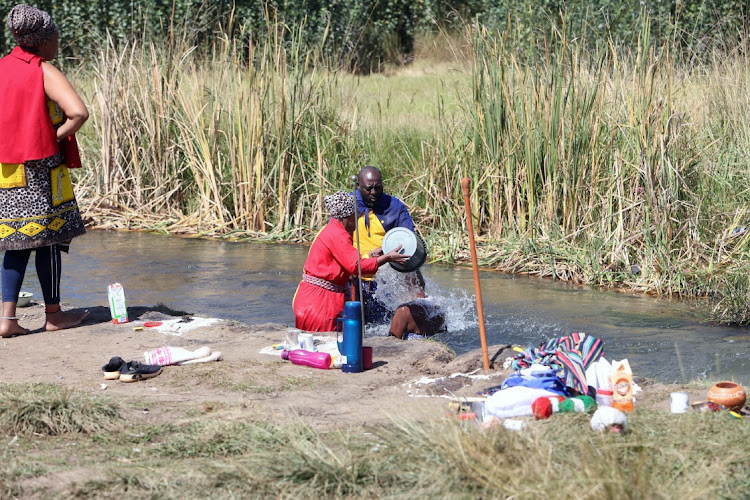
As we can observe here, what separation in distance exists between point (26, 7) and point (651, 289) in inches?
223

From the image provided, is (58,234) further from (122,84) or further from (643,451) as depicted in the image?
(122,84)

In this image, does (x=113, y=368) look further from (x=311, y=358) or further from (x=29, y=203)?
(x=29, y=203)

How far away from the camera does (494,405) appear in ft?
14.8

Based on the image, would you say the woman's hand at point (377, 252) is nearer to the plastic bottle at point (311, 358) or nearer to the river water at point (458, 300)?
the river water at point (458, 300)

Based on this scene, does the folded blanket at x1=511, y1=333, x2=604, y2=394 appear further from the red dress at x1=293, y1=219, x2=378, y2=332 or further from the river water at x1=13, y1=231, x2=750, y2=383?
the red dress at x1=293, y1=219, x2=378, y2=332

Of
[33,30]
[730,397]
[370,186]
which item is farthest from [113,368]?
[730,397]

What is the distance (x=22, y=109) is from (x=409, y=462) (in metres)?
3.76

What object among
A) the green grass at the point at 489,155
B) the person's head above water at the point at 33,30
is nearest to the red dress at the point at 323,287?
the person's head above water at the point at 33,30

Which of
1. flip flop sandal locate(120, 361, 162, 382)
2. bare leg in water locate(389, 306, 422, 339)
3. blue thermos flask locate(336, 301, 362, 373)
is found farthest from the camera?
bare leg in water locate(389, 306, 422, 339)

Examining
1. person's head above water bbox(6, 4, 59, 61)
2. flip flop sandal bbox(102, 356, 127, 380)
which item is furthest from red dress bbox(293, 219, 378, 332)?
person's head above water bbox(6, 4, 59, 61)

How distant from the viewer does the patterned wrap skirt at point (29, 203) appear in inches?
244

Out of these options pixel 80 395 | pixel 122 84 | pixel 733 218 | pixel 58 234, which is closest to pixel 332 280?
pixel 58 234

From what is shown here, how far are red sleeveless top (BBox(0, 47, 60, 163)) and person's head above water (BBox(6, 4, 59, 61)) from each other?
7 cm

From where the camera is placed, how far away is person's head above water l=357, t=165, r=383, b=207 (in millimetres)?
7488
